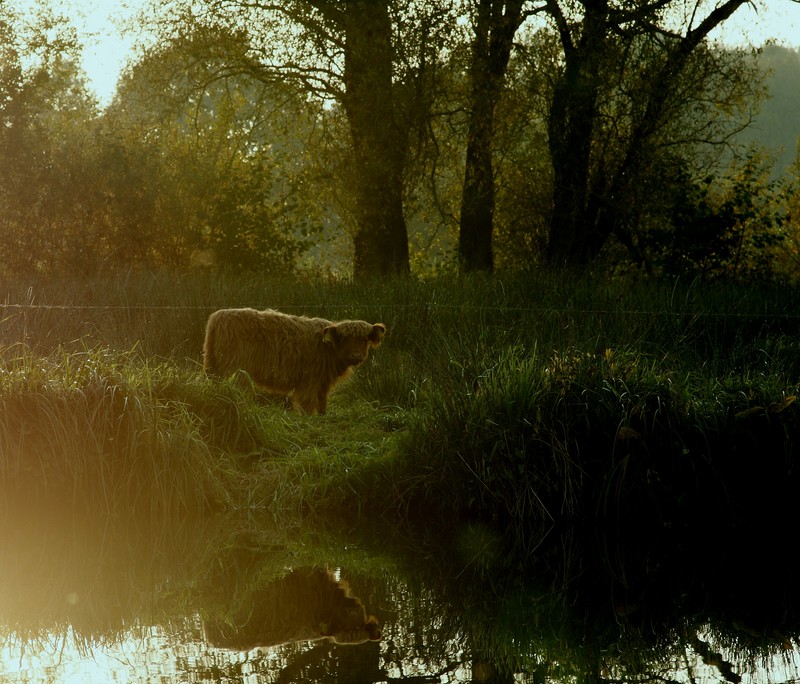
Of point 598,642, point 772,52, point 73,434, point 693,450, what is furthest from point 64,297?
point 772,52

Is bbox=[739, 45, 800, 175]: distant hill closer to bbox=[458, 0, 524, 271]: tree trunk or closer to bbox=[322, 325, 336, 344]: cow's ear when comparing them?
bbox=[458, 0, 524, 271]: tree trunk

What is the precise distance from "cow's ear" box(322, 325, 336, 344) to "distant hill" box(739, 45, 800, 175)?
45286 millimetres

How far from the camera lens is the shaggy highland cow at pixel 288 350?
9.23 metres

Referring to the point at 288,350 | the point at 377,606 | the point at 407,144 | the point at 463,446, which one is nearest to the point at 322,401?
the point at 288,350

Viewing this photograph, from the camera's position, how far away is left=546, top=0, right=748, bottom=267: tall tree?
14859mm

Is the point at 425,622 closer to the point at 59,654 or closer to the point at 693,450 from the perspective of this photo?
the point at 59,654

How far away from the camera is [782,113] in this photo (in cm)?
6131

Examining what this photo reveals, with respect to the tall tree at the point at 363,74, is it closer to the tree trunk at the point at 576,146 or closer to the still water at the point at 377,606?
the tree trunk at the point at 576,146

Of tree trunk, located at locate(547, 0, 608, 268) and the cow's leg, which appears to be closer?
the cow's leg

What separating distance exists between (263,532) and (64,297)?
8136 mm

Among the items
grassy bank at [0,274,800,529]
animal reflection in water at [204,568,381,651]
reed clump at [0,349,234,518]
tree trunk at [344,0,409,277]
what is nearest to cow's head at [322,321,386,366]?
grassy bank at [0,274,800,529]

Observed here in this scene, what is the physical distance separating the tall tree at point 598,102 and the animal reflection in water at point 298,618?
10.0 metres

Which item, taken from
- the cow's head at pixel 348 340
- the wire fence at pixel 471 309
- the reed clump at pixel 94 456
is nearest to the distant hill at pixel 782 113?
the wire fence at pixel 471 309

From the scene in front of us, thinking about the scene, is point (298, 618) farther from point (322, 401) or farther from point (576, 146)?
point (576, 146)
